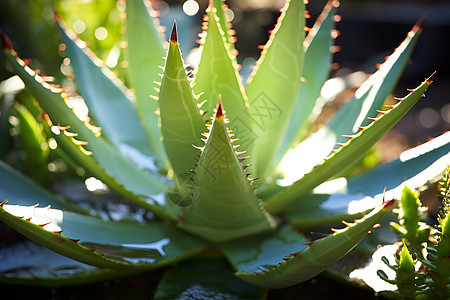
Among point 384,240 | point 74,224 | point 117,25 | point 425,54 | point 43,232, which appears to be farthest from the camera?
point 425,54

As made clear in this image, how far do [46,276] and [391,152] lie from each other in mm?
1566

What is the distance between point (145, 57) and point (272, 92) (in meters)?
0.38

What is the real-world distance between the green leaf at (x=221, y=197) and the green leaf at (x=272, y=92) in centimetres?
17

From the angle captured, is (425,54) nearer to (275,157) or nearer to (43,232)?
(275,157)

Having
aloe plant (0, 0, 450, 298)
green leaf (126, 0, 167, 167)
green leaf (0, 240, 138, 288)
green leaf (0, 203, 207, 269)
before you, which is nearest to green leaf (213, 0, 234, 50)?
aloe plant (0, 0, 450, 298)

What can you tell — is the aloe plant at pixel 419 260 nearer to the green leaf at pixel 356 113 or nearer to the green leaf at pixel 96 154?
the green leaf at pixel 356 113

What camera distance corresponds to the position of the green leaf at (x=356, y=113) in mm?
1145

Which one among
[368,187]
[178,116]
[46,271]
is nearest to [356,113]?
[368,187]

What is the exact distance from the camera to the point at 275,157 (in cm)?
124

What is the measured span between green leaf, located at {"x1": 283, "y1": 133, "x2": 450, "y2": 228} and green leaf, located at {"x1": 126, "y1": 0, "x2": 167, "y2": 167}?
39cm

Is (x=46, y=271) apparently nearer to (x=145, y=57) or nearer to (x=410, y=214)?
(x=145, y=57)

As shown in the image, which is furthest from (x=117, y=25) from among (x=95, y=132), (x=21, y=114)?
(x=95, y=132)

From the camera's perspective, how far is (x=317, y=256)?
0.80m

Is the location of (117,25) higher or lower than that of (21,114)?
higher
